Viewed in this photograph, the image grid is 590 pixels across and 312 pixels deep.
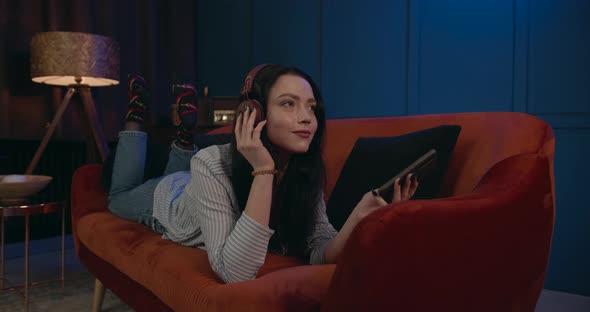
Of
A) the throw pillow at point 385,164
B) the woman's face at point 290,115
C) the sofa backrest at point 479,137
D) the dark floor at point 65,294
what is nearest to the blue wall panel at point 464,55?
the dark floor at point 65,294

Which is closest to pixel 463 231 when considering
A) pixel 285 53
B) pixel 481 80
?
pixel 481 80

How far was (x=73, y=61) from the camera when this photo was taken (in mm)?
2576

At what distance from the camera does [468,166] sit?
1.21m

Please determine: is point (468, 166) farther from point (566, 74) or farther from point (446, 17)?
point (446, 17)

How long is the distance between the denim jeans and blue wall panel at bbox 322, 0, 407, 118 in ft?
5.37

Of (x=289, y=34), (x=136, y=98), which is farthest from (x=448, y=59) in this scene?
(x=136, y=98)

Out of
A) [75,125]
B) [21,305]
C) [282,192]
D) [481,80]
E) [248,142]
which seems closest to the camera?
[248,142]

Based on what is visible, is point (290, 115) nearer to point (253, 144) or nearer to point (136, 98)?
point (253, 144)

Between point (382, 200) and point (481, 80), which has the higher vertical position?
point (481, 80)

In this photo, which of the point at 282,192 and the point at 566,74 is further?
the point at 566,74

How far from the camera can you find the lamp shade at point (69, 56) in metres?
2.54

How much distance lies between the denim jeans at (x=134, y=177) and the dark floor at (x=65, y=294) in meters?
0.48

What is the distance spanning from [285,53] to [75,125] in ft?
5.73

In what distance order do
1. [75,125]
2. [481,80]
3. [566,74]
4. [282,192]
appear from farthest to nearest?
[75,125]
[481,80]
[566,74]
[282,192]
